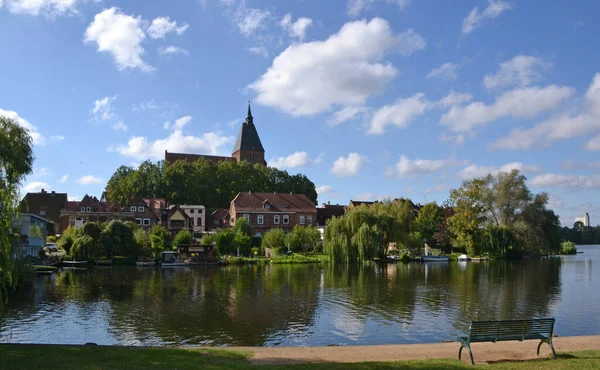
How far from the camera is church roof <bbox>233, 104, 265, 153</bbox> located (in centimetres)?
12838

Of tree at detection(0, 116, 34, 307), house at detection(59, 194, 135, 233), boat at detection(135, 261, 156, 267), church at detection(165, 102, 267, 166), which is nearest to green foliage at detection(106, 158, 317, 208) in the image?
house at detection(59, 194, 135, 233)

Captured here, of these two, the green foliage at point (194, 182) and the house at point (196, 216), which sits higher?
the green foliage at point (194, 182)

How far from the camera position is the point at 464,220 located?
7388 centimetres

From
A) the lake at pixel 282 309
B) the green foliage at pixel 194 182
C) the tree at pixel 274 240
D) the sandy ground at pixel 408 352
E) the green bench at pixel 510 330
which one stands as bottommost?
the lake at pixel 282 309

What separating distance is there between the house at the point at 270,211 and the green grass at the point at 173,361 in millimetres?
67859

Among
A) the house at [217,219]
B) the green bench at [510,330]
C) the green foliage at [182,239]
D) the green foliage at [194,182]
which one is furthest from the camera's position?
the green foliage at [194,182]

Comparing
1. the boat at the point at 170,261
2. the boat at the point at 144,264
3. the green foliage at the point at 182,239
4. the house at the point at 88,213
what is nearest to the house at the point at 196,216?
the house at the point at 88,213

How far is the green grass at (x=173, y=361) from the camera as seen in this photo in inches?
447

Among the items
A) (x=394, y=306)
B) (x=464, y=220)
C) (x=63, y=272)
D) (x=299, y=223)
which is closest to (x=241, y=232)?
(x=299, y=223)

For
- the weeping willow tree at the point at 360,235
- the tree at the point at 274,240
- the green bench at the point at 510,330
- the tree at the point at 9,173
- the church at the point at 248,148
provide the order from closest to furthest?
1. the green bench at the point at 510,330
2. the tree at the point at 9,173
3. the weeping willow tree at the point at 360,235
4. the tree at the point at 274,240
5. the church at the point at 248,148

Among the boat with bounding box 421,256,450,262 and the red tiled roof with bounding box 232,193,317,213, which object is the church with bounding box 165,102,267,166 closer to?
the red tiled roof with bounding box 232,193,317,213

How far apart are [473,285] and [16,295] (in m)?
30.6

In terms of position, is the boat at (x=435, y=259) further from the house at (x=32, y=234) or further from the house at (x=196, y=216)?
the house at (x=32, y=234)

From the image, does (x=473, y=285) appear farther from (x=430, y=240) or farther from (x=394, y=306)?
(x=430, y=240)
